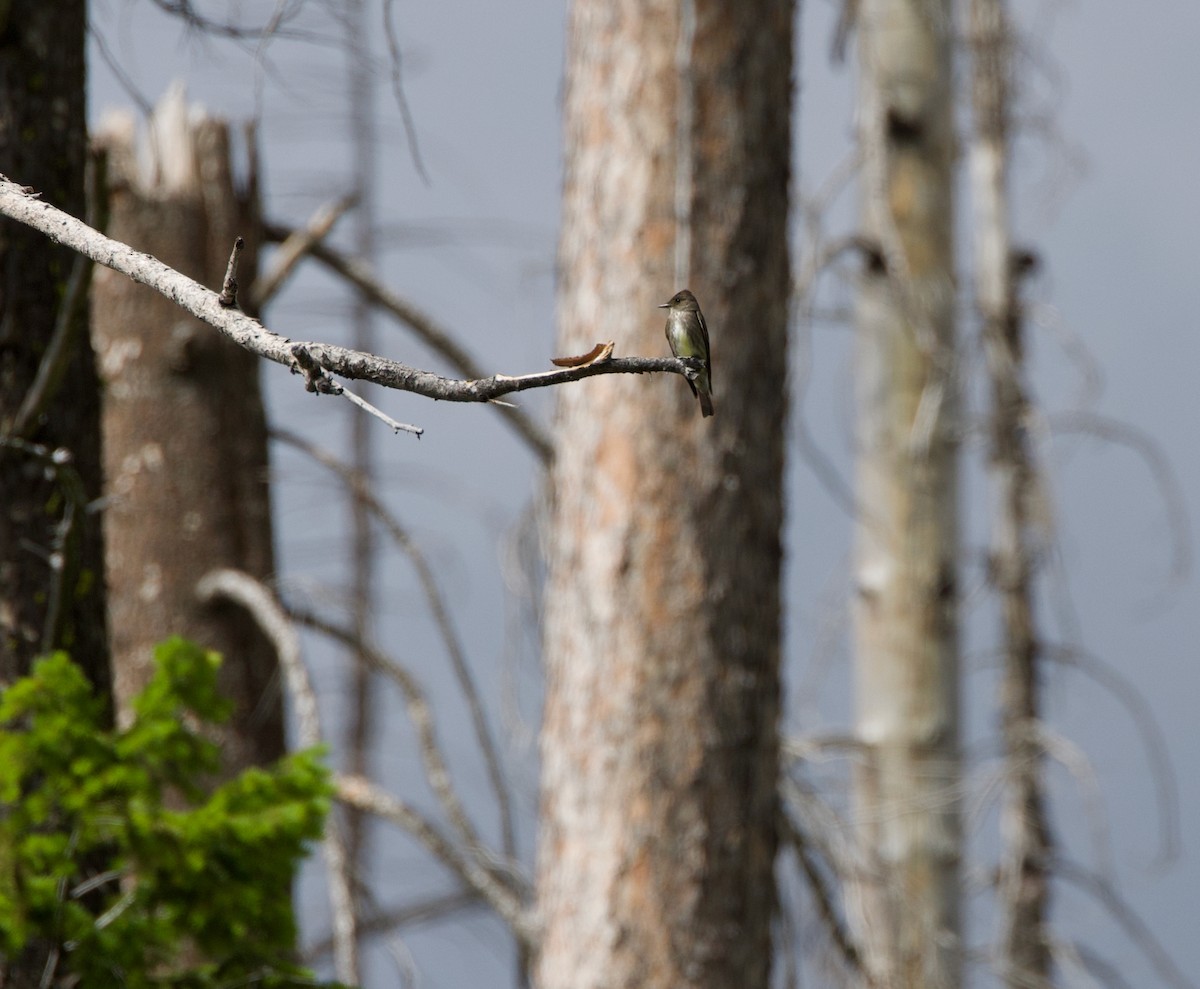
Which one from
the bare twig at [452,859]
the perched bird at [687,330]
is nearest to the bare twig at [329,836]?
the bare twig at [452,859]

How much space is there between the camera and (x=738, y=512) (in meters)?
3.67

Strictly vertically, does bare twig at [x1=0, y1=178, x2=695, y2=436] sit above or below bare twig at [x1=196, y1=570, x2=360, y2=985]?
above

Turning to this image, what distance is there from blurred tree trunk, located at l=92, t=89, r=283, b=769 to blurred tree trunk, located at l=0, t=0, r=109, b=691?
2.12 meters

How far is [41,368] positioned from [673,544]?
1647 millimetres

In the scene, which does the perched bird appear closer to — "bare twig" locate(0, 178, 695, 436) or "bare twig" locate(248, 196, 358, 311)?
"bare twig" locate(0, 178, 695, 436)

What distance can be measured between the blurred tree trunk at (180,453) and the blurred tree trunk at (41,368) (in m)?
2.12

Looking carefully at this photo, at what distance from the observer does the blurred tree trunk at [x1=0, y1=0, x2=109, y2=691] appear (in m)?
2.69

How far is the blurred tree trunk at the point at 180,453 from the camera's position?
506cm

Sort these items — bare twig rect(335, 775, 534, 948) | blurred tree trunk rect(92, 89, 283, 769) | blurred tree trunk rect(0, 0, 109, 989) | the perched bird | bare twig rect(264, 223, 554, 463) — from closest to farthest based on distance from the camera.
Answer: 1. the perched bird
2. blurred tree trunk rect(0, 0, 109, 989)
3. bare twig rect(335, 775, 534, 948)
4. blurred tree trunk rect(92, 89, 283, 769)
5. bare twig rect(264, 223, 554, 463)

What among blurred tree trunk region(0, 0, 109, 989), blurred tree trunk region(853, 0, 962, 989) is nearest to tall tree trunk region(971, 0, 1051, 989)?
blurred tree trunk region(853, 0, 962, 989)

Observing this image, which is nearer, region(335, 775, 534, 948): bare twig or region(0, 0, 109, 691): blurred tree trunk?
region(0, 0, 109, 691): blurred tree trunk

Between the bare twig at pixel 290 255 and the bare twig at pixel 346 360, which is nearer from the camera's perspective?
the bare twig at pixel 346 360

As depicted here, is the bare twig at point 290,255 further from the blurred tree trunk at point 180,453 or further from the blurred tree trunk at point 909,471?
the blurred tree trunk at point 909,471

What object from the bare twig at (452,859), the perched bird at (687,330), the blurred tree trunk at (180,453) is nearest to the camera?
the perched bird at (687,330)
